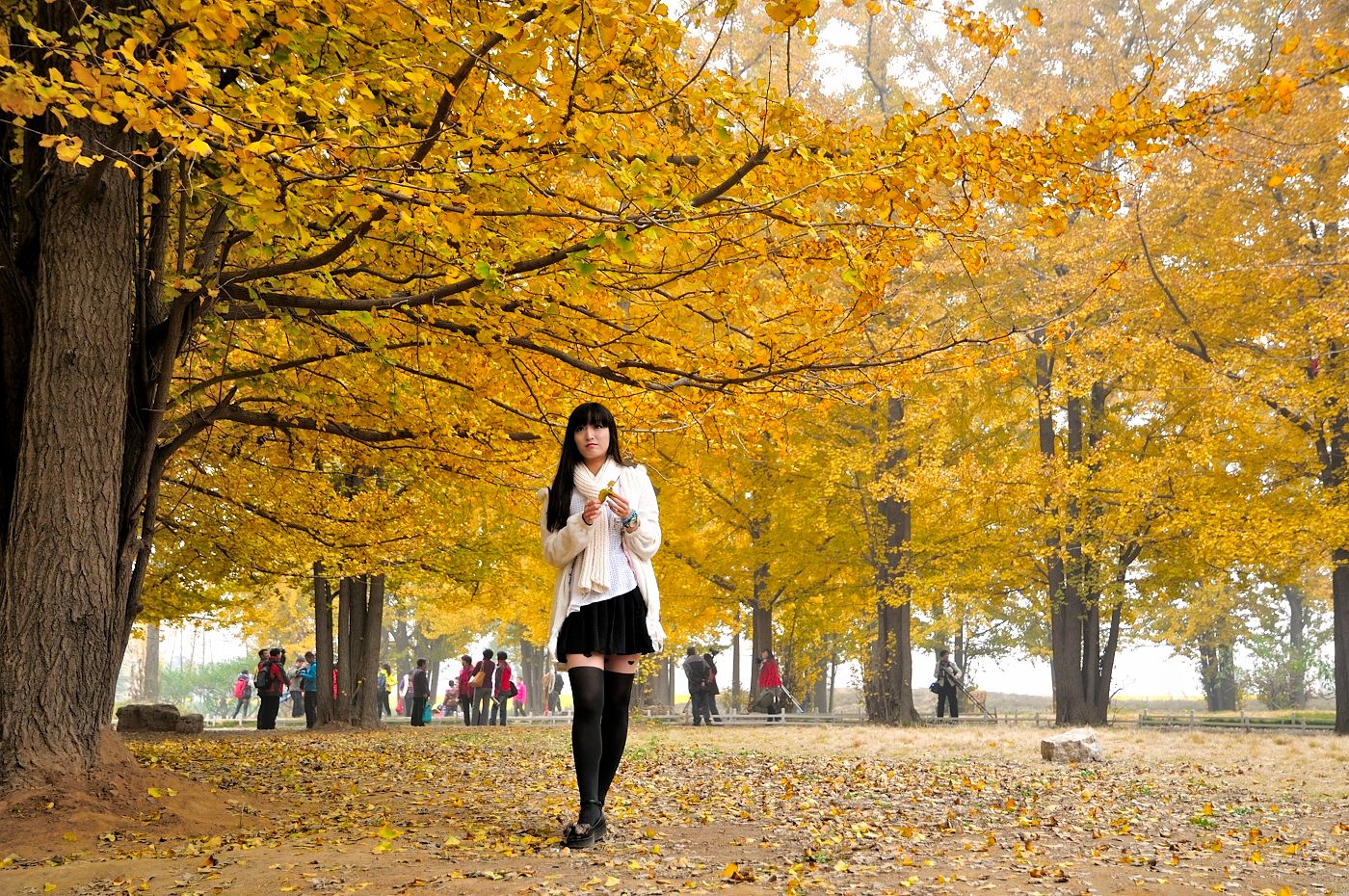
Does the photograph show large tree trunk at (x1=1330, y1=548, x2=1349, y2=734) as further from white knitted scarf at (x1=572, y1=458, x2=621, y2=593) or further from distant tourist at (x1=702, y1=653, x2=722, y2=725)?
white knitted scarf at (x1=572, y1=458, x2=621, y2=593)

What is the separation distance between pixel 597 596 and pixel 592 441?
71cm

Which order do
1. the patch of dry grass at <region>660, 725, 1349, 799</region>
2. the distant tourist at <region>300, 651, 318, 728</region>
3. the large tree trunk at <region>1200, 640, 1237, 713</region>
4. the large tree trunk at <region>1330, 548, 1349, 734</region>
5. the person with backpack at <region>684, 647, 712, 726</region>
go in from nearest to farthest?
the patch of dry grass at <region>660, 725, 1349, 799</region>, the large tree trunk at <region>1330, 548, 1349, 734</region>, the distant tourist at <region>300, 651, 318, 728</region>, the person with backpack at <region>684, 647, 712, 726</region>, the large tree trunk at <region>1200, 640, 1237, 713</region>

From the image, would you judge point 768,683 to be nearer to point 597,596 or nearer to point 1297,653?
point 597,596

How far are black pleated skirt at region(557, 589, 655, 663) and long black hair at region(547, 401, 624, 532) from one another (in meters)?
0.43

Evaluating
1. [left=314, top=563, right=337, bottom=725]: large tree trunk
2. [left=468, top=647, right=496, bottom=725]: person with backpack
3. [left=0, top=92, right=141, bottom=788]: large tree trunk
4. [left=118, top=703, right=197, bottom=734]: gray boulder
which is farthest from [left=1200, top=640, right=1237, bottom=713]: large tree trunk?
[left=0, top=92, right=141, bottom=788]: large tree trunk

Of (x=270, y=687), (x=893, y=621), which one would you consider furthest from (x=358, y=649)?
(x=893, y=621)

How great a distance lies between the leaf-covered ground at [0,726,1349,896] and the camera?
13.0 ft

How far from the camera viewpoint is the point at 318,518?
11.9m

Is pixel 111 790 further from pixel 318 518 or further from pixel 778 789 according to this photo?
pixel 318 518

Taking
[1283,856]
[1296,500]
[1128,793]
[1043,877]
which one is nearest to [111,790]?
[1043,877]

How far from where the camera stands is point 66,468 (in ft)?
18.5

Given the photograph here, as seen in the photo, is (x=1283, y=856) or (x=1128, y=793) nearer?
(x=1283, y=856)

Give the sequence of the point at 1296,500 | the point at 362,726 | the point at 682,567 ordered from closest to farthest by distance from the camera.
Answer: the point at 1296,500
the point at 362,726
the point at 682,567

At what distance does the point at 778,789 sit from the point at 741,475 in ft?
41.1
